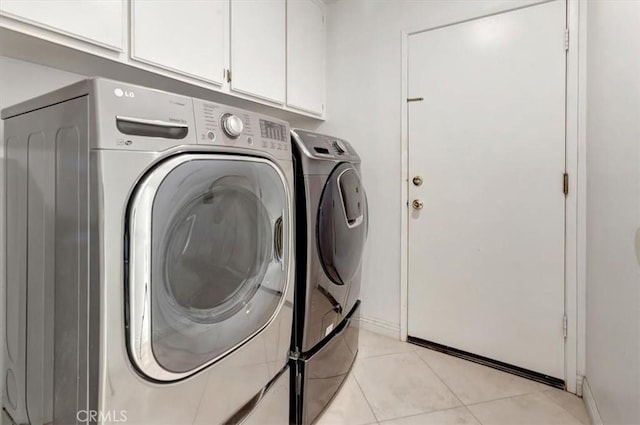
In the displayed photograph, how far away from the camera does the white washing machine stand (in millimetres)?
672

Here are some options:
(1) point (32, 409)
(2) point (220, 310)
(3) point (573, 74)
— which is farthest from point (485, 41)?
(1) point (32, 409)

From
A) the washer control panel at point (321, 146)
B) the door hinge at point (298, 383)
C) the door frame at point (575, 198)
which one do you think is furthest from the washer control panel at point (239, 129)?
the door frame at point (575, 198)

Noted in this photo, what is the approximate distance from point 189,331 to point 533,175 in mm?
1766

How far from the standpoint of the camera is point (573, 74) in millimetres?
1564

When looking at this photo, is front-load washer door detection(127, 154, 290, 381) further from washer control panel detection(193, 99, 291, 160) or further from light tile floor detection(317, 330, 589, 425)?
light tile floor detection(317, 330, 589, 425)

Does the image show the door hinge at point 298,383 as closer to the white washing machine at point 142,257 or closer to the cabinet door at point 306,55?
the white washing machine at point 142,257

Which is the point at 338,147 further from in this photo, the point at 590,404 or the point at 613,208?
the point at 590,404

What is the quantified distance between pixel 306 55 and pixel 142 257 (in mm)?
1820

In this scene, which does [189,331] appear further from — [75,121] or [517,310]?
[517,310]

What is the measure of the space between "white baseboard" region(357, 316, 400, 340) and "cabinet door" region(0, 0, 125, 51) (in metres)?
1.96

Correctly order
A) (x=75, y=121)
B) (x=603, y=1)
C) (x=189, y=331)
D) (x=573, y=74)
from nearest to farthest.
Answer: (x=75, y=121)
(x=189, y=331)
(x=603, y=1)
(x=573, y=74)

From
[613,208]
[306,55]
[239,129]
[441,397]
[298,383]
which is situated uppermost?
[306,55]

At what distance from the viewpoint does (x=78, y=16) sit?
40.1 inches

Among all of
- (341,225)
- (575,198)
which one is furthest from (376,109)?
(575,198)
